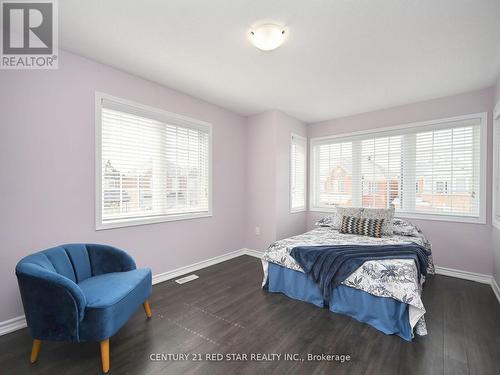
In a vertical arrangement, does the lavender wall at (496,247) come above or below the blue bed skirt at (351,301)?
above

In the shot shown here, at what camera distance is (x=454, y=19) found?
73.5 inches

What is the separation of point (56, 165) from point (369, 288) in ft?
10.5

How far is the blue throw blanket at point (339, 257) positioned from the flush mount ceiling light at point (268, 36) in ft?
6.86

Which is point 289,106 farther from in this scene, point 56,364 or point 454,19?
point 56,364

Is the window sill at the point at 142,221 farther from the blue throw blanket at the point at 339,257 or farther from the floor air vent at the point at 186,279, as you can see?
the blue throw blanket at the point at 339,257

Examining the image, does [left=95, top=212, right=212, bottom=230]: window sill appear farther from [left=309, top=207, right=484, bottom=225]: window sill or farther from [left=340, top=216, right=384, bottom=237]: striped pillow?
[left=309, top=207, right=484, bottom=225]: window sill

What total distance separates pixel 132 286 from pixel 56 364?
0.67 meters

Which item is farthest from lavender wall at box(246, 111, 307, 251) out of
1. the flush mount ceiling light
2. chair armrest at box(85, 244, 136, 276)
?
chair armrest at box(85, 244, 136, 276)

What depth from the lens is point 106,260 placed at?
2242mm

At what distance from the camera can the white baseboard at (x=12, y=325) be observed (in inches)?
79.6

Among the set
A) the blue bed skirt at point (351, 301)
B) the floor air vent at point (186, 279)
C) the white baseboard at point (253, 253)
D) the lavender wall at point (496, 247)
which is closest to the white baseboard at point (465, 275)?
the lavender wall at point (496, 247)

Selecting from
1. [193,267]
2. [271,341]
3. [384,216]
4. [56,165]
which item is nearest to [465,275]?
[384,216]

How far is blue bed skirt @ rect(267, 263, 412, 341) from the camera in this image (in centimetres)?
204

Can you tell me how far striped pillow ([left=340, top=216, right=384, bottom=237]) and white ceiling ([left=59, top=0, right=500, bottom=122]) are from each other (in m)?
1.82
